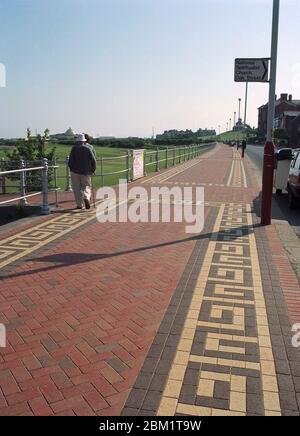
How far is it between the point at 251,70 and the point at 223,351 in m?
6.38

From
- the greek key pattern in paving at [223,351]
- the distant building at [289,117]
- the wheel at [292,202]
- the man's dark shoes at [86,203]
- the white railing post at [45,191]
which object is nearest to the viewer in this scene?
the greek key pattern in paving at [223,351]

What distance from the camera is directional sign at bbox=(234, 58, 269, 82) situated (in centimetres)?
855

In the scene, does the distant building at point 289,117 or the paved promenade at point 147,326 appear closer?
the paved promenade at point 147,326

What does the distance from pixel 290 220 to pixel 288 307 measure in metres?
6.02

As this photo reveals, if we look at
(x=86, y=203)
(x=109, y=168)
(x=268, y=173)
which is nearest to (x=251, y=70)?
(x=268, y=173)

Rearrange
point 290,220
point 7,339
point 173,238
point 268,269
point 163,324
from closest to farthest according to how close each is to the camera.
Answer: point 7,339, point 163,324, point 268,269, point 173,238, point 290,220

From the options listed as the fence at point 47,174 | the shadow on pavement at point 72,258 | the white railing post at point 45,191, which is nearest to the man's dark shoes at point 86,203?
the fence at point 47,174

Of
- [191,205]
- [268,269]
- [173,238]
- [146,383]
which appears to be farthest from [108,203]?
[146,383]

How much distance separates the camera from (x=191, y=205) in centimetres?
1126

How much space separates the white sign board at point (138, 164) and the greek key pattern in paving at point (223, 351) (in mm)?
11377

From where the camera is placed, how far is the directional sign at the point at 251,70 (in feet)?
28.1

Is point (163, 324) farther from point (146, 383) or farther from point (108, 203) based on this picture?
point (108, 203)

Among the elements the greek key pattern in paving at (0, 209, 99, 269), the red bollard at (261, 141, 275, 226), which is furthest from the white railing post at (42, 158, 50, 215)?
the red bollard at (261, 141, 275, 226)

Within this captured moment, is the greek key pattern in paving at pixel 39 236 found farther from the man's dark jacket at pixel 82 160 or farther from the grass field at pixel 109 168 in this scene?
the grass field at pixel 109 168
